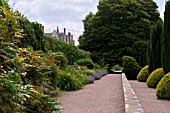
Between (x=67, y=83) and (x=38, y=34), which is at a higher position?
(x=38, y=34)

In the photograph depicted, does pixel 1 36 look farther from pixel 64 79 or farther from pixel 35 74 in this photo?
pixel 64 79

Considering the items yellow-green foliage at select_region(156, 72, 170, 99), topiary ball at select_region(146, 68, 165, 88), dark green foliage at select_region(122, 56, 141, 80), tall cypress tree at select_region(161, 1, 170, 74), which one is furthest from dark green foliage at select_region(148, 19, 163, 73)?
dark green foliage at select_region(122, 56, 141, 80)

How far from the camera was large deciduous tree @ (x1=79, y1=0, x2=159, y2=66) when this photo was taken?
3416 cm

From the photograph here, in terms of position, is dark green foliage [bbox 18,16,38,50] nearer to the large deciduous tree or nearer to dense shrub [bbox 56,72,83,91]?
dense shrub [bbox 56,72,83,91]

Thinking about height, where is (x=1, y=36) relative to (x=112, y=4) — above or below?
below

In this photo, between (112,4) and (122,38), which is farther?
(112,4)

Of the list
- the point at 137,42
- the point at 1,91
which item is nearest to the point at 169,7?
→ the point at 1,91

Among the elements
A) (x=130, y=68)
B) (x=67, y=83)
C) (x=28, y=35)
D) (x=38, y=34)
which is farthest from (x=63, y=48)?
(x=130, y=68)

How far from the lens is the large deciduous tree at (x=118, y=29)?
34.2 m

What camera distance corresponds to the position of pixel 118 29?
116 feet

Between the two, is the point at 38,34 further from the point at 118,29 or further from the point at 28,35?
the point at 118,29

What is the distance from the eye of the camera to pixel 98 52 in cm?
3512

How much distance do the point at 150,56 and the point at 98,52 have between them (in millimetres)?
18325

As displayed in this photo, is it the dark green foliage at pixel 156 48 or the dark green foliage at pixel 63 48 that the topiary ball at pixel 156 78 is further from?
the dark green foliage at pixel 63 48
